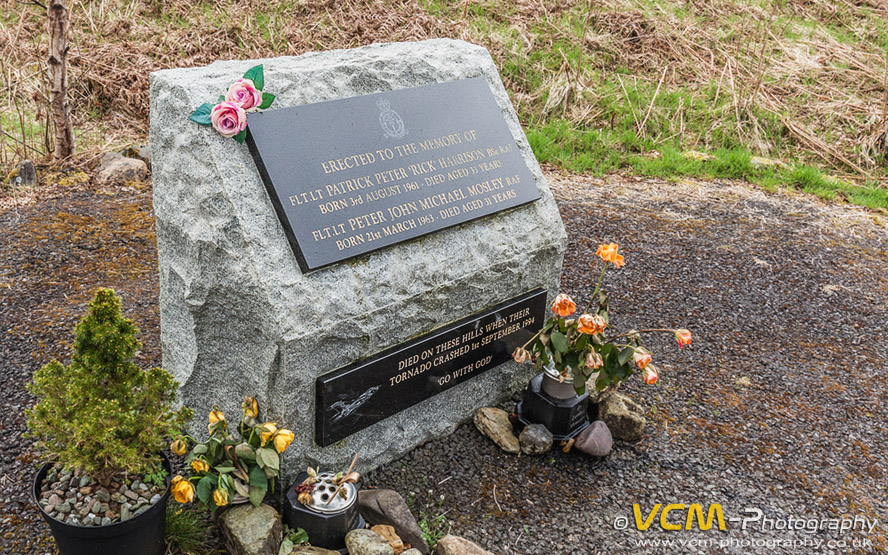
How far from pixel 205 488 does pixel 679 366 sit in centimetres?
261

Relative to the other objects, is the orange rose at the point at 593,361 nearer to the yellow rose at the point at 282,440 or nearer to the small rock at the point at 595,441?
the small rock at the point at 595,441

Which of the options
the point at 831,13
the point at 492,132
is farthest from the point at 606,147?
the point at 831,13

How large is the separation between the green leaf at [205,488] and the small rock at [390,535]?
588 mm

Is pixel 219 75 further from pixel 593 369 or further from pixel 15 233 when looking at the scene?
pixel 15 233

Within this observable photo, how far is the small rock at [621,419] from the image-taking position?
3.32 meters

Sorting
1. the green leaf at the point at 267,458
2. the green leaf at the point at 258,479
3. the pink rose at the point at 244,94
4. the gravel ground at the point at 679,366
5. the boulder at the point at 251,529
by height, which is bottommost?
the gravel ground at the point at 679,366

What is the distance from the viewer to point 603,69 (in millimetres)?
7855

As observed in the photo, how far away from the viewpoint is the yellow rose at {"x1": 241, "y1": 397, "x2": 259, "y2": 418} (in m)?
2.60

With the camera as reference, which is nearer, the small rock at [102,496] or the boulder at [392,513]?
the small rock at [102,496]

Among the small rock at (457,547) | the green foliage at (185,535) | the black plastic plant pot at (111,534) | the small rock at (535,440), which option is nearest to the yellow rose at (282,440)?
the black plastic plant pot at (111,534)

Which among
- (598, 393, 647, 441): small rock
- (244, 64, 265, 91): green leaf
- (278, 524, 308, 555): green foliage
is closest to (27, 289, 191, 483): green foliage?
(278, 524, 308, 555): green foliage

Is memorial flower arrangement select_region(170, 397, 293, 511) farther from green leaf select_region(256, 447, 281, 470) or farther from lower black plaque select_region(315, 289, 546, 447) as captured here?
lower black plaque select_region(315, 289, 546, 447)

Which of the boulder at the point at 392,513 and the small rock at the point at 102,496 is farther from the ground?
the small rock at the point at 102,496

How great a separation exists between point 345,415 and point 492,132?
4.98ft
